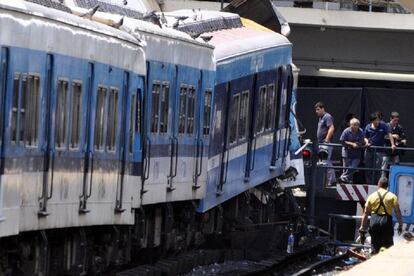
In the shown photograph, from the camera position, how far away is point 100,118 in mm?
16953

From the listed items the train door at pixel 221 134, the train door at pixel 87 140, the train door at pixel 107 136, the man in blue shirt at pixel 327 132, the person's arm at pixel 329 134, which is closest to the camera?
the train door at pixel 87 140

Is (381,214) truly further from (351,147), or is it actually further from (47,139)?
(47,139)

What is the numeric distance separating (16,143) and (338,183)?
18414 mm

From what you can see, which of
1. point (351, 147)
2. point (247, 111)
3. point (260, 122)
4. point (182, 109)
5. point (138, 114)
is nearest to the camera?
point (138, 114)

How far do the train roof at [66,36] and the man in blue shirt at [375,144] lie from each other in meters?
13.6

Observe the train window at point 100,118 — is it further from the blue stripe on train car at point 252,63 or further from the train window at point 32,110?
the blue stripe on train car at point 252,63

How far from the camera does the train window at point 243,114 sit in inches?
994


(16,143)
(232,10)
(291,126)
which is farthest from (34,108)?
(232,10)

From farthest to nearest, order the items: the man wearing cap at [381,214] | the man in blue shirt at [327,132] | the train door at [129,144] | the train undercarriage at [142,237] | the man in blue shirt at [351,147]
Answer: the man in blue shirt at [327,132] → the man in blue shirt at [351,147] → the man wearing cap at [381,214] → the train door at [129,144] → the train undercarriage at [142,237]

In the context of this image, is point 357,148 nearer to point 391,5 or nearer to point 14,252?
point 391,5

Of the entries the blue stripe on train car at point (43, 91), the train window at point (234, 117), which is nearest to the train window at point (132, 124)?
the blue stripe on train car at point (43, 91)

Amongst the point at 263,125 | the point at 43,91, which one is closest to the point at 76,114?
the point at 43,91

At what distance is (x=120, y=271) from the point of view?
816 inches

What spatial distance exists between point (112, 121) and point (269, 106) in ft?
33.4
